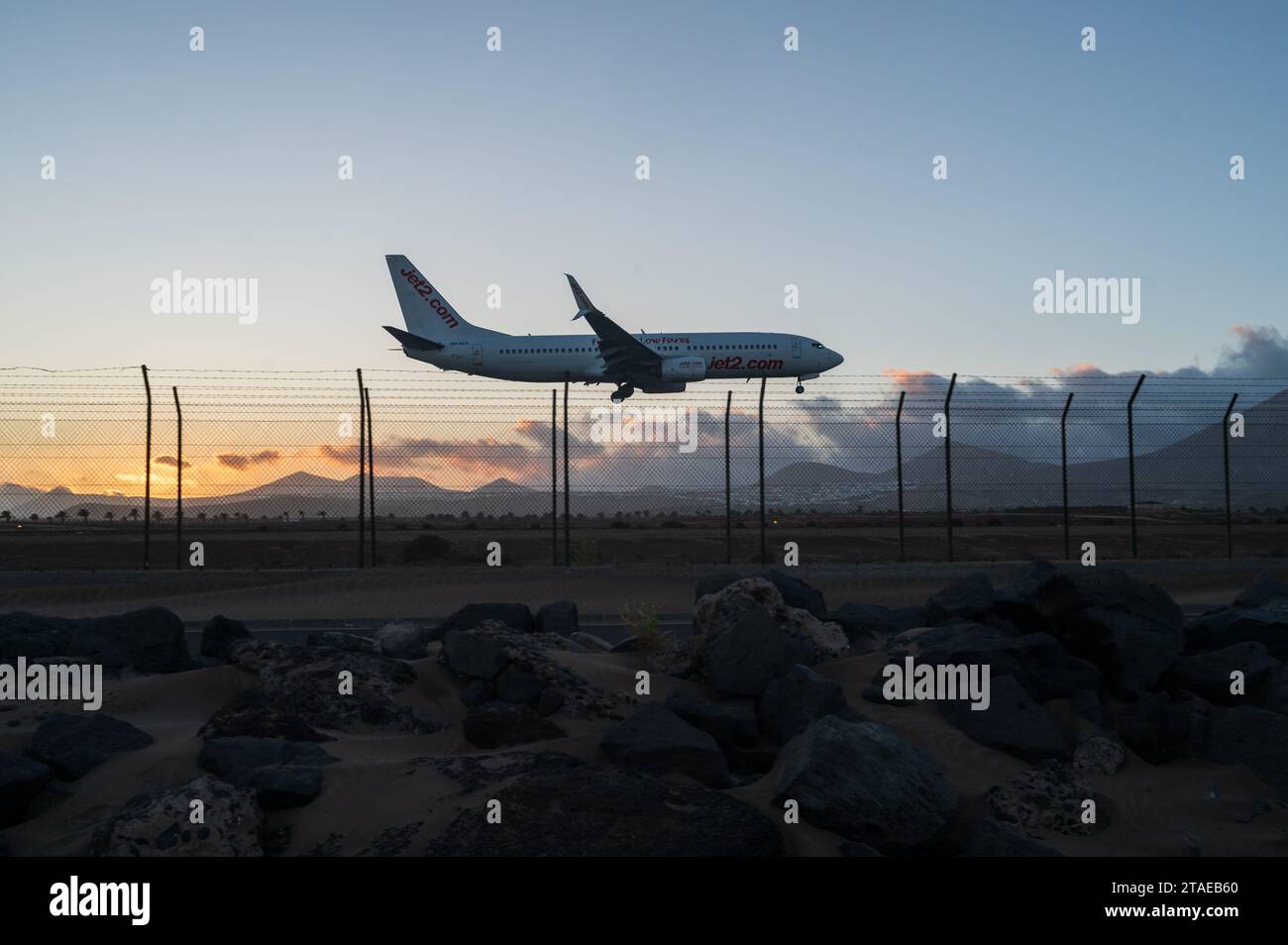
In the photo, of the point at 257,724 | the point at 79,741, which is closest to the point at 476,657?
the point at 257,724

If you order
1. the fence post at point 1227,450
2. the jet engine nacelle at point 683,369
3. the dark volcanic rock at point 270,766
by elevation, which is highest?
the jet engine nacelle at point 683,369

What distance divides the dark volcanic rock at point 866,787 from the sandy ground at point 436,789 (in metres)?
0.14

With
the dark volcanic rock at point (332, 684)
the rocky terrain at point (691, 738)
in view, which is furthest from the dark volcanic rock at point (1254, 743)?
the dark volcanic rock at point (332, 684)

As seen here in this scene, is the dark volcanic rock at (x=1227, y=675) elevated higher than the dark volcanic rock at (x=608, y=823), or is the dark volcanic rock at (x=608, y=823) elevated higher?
the dark volcanic rock at (x=1227, y=675)

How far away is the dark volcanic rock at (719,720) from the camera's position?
20.2 ft

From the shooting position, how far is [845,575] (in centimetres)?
1630

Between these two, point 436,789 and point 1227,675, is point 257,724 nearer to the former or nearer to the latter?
point 436,789

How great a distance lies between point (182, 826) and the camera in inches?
177

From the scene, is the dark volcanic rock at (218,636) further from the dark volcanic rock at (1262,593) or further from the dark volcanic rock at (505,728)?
the dark volcanic rock at (1262,593)

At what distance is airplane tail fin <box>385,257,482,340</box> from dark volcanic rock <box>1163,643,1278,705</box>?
1672 inches

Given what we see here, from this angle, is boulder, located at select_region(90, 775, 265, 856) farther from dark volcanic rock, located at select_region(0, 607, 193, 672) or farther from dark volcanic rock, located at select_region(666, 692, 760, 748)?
dark volcanic rock, located at select_region(0, 607, 193, 672)
